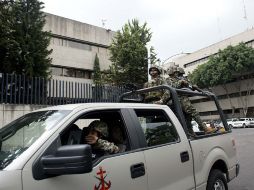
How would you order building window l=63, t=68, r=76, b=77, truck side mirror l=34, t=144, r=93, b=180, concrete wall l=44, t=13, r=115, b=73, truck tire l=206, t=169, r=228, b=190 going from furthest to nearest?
1. building window l=63, t=68, r=76, b=77
2. concrete wall l=44, t=13, r=115, b=73
3. truck tire l=206, t=169, r=228, b=190
4. truck side mirror l=34, t=144, r=93, b=180

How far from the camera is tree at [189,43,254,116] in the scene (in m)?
51.0

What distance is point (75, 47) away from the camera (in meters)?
37.7

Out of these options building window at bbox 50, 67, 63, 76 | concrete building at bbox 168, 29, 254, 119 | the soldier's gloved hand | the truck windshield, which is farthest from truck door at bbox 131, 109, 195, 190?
concrete building at bbox 168, 29, 254, 119

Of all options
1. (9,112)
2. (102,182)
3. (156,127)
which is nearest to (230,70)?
(9,112)

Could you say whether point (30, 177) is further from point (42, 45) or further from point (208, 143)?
point (42, 45)

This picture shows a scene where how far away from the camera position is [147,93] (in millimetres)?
6008

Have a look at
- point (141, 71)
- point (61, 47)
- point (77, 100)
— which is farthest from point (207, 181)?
point (61, 47)

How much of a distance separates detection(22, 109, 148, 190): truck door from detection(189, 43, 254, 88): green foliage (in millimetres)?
49744

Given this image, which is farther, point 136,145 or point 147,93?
point 147,93

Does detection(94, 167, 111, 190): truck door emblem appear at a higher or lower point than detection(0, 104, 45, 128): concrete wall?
lower

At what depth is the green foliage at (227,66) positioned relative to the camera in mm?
50938

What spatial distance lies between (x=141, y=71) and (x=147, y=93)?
21.7 m

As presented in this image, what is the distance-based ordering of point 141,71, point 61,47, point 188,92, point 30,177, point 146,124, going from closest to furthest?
point 30,177, point 146,124, point 188,92, point 141,71, point 61,47

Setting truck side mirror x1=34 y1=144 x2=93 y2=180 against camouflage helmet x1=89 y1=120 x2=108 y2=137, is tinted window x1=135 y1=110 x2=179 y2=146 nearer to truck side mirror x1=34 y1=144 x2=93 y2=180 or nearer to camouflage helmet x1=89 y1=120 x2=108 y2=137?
camouflage helmet x1=89 y1=120 x2=108 y2=137
